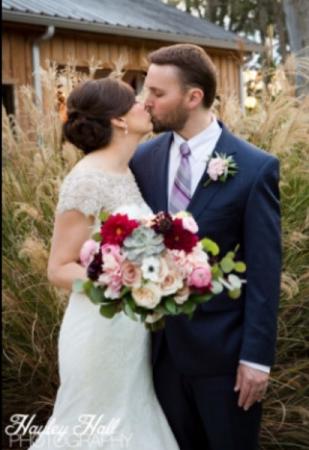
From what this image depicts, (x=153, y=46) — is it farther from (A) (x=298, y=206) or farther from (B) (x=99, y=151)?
(B) (x=99, y=151)

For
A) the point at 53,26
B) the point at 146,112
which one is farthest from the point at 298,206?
the point at 53,26

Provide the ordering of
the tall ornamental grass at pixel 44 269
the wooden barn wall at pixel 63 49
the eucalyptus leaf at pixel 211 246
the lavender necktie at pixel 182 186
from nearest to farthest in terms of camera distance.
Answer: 1. the eucalyptus leaf at pixel 211 246
2. the lavender necktie at pixel 182 186
3. the tall ornamental grass at pixel 44 269
4. the wooden barn wall at pixel 63 49

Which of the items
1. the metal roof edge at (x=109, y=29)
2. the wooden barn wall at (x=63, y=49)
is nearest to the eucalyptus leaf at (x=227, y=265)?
the metal roof edge at (x=109, y=29)

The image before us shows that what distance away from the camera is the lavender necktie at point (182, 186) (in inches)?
128

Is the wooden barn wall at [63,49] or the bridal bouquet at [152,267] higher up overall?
the wooden barn wall at [63,49]

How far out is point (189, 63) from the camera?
334 centimetres

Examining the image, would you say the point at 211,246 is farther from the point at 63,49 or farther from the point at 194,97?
the point at 63,49

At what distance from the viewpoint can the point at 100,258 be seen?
9.14 ft

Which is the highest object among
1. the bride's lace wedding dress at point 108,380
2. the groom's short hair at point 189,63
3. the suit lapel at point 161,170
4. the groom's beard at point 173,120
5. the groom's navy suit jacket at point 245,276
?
the groom's short hair at point 189,63

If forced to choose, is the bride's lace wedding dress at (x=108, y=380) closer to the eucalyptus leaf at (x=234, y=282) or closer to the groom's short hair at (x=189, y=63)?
the groom's short hair at (x=189, y=63)

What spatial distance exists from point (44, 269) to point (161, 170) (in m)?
1.40

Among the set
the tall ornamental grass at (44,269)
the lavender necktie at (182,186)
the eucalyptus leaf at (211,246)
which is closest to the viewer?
the eucalyptus leaf at (211,246)

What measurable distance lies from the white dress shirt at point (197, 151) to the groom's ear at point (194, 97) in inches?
4.5

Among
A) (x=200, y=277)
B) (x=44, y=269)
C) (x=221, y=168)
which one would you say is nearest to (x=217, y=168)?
(x=221, y=168)
